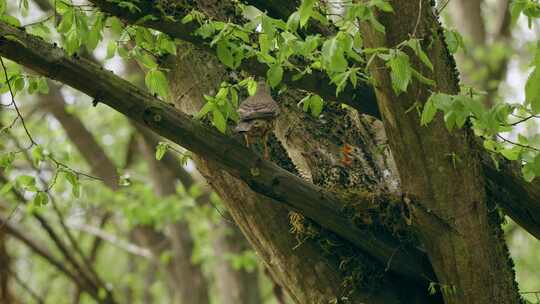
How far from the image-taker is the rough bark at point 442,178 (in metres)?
2.95

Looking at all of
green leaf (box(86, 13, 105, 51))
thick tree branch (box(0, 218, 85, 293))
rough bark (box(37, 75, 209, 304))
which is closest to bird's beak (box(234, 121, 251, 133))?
green leaf (box(86, 13, 105, 51))

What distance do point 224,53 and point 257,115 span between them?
1.06ft

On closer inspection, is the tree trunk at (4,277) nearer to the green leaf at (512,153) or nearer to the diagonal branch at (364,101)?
the diagonal branch at (364,101)

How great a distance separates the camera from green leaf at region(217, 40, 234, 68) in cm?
302

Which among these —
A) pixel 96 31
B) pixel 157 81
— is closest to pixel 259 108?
pixel 157 81

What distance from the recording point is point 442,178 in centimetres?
313

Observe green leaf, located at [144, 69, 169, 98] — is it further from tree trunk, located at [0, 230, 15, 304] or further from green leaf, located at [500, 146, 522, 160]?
tree trunk, located at [0, 230, 15, 304]

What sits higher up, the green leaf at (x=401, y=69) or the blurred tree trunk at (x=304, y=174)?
the green leaf at (x=401, y=69)

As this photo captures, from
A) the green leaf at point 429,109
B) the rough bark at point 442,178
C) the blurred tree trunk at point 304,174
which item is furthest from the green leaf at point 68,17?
the green leaf at point 429,109

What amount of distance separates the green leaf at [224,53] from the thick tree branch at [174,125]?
0.28 m

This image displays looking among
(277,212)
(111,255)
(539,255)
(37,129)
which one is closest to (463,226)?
(277,212)

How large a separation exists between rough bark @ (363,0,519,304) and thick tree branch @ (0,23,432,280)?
40 cm

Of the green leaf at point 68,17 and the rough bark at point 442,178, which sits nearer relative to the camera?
the rough bark at point 442,178

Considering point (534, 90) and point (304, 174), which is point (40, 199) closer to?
point (304, 174)
